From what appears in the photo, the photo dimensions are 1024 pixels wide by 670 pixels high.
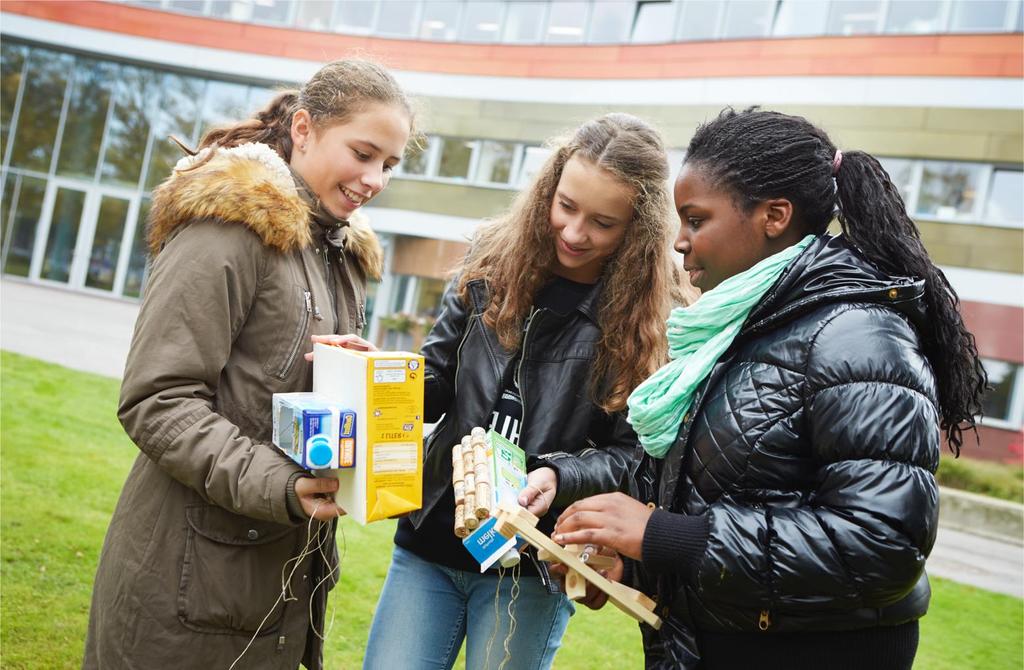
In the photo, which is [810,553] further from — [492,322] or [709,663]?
[492,322]

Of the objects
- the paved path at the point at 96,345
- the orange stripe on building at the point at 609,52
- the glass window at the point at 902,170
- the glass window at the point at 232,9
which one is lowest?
the paved path at the point at 96,345

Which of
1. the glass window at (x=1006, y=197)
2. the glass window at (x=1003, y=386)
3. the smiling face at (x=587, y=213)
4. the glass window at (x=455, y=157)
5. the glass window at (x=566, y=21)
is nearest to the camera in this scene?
the smiling face at (x=587, y=213)

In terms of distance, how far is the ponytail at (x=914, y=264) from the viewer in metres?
1.81

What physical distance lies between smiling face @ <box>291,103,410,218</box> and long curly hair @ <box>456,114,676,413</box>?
559 millimetres

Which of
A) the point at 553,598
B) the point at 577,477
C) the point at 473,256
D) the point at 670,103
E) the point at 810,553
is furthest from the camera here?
the point at 670,103

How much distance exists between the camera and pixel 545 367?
2.65m

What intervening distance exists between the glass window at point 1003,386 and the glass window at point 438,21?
14.7m

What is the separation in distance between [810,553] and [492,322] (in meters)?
1.36

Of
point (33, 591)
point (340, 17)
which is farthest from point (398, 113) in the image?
point (340, 17)

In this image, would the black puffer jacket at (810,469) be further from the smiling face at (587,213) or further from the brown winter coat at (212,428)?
the brown winter coat at (212,428)

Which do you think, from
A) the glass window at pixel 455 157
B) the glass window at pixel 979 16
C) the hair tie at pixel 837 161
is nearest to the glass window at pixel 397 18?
the glass window at pixel 455 157

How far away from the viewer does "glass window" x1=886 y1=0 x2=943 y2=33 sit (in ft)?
Answer: 52.0

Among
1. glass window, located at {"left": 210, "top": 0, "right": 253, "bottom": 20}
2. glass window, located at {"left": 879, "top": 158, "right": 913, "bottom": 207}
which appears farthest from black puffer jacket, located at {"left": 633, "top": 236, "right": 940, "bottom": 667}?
glass window, located at {"left": 210, "top": 0, "right": 253, "bottom": 20}

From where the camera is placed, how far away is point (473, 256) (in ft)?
9.68
